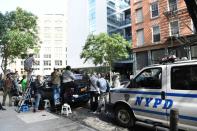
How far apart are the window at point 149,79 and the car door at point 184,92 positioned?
0.42 m

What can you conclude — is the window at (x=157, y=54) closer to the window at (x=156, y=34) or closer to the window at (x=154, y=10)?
the window at (x=156, y=34)

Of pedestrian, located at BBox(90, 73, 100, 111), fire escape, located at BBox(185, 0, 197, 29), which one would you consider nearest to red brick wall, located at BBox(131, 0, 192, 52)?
pedestrian, located at BBox(90, 73, 100, 111)

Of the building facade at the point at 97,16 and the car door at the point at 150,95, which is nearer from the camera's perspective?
the car door at the point at 150,95

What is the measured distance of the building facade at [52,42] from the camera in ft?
329

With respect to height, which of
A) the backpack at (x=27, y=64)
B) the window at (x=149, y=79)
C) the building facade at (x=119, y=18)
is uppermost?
the building facade at (x=119, y=18)

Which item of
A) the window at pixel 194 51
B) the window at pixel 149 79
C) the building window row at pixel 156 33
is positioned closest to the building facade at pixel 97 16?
the building window row at pixel 156 33

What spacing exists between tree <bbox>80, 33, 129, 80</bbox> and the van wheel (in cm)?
2781

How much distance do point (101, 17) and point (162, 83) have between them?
49.6 meters

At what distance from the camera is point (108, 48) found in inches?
1470

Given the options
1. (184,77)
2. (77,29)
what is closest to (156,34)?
(184,77)

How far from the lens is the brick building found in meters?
27.3

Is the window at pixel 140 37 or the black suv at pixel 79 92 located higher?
the window at pixel 140 37

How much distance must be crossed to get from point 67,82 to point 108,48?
83.1 ft

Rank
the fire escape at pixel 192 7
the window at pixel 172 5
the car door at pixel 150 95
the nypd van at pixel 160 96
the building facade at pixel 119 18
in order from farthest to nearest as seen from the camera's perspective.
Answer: the building facade at pixel 119 18 → the window at pixel 172 5 → the fire escape at pixel 192 7 → the car door at pixel 150 95 → the nypd van at pixel 160 96
